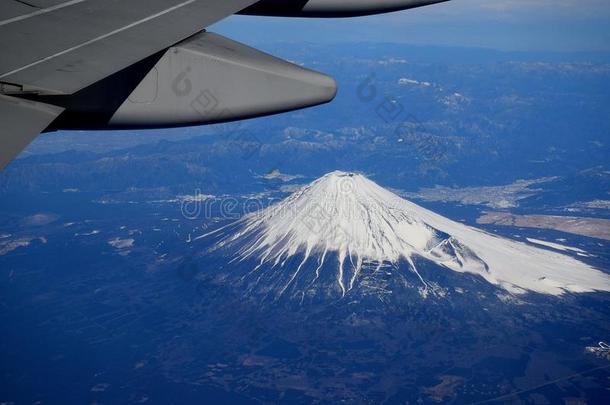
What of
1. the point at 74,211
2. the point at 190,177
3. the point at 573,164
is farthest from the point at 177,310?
the point at 573,164

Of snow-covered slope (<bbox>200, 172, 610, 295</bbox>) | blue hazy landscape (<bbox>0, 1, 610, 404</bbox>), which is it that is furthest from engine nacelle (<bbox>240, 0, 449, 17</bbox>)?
snow-covered slope (<bbox>200, 172, 610, 295</bbox>)

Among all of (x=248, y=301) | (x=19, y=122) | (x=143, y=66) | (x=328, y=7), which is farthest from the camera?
(x=248, y=301)

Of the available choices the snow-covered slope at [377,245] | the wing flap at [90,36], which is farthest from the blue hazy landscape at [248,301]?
the wing flap at [90,36]

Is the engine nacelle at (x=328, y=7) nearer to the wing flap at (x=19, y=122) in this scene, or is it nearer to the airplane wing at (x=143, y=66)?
the airplane wing at (x=143, y=66)

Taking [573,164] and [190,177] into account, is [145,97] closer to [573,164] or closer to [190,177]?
[190,177]

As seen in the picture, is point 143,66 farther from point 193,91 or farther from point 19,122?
point 19,122

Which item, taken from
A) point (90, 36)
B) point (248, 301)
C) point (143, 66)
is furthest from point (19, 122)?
point (248, 301)
